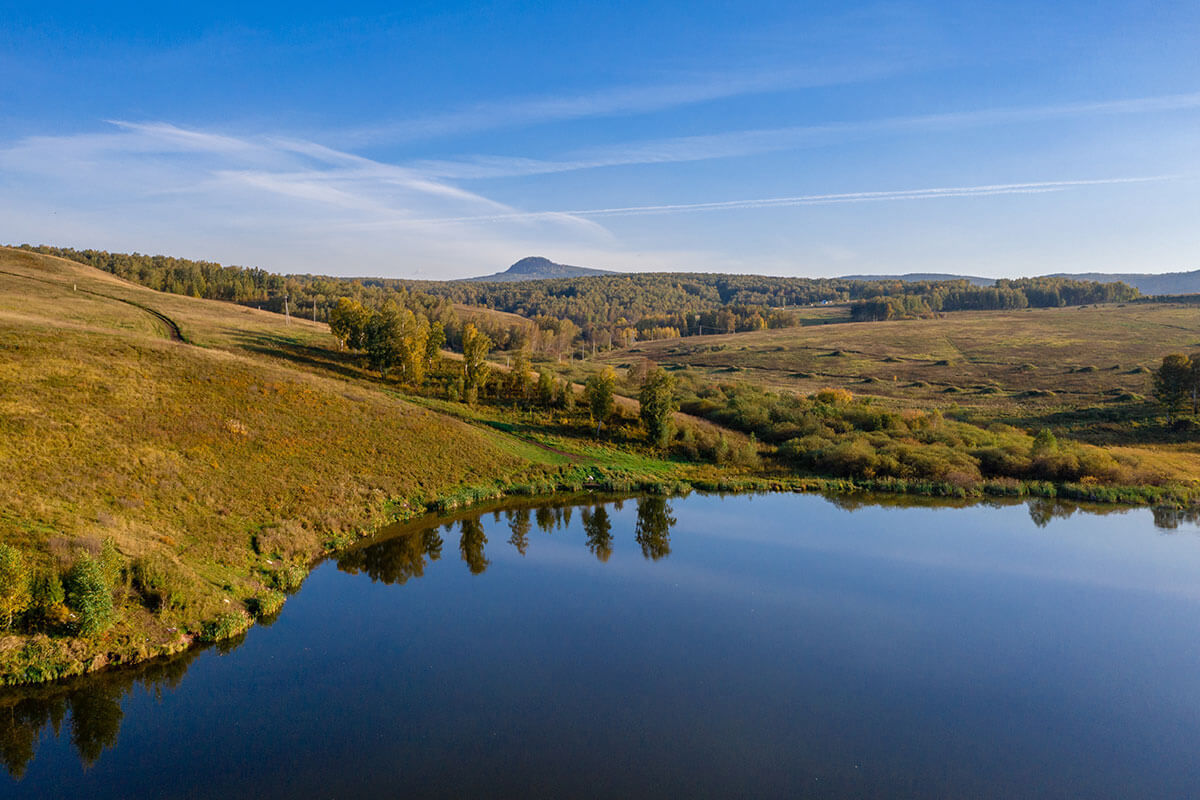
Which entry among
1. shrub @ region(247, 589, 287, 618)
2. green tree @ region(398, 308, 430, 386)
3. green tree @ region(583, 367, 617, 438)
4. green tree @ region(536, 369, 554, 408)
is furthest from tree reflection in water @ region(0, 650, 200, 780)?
green tree @ region(536, 369, 554, 408)

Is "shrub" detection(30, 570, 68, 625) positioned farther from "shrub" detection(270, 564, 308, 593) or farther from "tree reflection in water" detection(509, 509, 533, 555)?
"tree reflection in water" detection(509, 509, 533, 555)

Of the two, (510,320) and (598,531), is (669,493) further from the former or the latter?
(510,320)

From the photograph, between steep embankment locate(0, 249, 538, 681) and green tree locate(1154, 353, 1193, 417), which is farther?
green tree locate(1154, 353, 1193, 417)

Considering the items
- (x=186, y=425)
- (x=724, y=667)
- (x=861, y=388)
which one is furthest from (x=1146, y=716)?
(x=861, y=388)

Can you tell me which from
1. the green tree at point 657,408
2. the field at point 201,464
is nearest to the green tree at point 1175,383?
the green tree at point 657,408

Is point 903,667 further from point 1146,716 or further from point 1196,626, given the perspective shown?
point 1196,626

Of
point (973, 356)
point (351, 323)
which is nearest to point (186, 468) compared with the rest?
point (351, 323)
